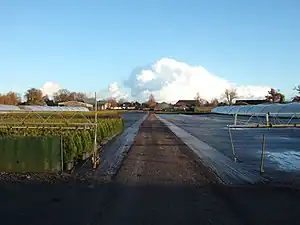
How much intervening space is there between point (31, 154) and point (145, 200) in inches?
239

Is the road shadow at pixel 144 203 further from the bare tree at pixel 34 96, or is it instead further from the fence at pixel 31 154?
the bare tree at pixel 34 96

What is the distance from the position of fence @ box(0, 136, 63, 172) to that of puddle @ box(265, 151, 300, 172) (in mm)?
8588

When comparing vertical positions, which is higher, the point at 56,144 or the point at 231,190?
the point at 56,144

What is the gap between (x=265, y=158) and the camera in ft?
58.9

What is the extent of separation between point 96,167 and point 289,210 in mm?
8212

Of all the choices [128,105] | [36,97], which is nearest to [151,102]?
[128,105]

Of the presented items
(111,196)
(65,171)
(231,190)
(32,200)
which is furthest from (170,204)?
(65,171)

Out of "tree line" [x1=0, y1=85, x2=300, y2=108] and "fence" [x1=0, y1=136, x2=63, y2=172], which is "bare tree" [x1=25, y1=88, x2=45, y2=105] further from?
"fence" [x1=0, y1=136, x2=63, y2=172]

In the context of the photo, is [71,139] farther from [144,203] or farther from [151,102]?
[151,102]

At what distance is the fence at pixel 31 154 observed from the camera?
1371cm

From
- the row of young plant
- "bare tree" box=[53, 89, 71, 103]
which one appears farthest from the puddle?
"bare tree" box=[53, 89, 71, 103]

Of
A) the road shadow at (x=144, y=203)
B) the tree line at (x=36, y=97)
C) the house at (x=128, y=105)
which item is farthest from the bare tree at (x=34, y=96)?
the road shadow at (x=144, y=203)

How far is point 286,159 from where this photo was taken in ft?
58.3

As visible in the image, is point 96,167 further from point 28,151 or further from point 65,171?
point 28,151
